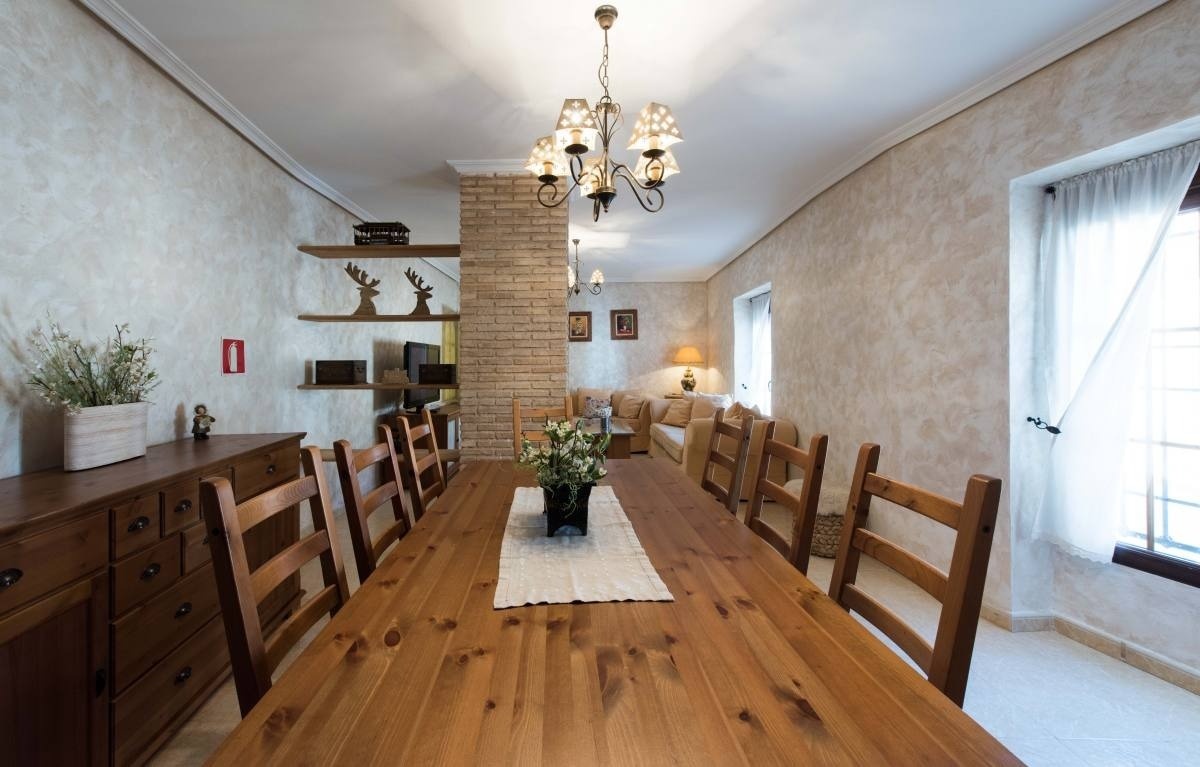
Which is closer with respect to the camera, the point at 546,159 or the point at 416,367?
the point at 546,159

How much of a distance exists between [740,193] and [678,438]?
257cm

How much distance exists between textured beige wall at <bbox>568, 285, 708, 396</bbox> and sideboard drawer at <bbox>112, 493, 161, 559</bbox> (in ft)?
20.6

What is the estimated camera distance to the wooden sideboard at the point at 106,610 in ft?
4.07

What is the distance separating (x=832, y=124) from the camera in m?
2.93

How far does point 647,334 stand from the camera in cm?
784

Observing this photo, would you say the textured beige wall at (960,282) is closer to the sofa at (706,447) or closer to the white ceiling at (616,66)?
the white ceiling at (616,66)

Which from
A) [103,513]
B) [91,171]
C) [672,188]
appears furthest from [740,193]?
[103,513]

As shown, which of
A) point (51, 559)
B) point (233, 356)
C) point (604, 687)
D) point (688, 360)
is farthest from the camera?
point (688, 360)

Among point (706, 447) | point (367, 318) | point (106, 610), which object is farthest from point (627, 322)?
point (106, 610)

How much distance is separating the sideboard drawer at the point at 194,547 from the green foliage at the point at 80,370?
1.81 ft

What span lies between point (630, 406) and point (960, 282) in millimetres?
4937

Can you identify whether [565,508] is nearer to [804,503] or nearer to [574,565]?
[574,565]

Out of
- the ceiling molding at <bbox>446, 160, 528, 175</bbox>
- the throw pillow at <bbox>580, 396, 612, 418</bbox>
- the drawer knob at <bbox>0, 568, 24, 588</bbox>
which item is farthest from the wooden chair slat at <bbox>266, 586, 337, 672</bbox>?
the throw pillow at <bbox>580, 396, 612, 418</bbox>

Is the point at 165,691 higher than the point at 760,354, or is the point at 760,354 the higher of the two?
the point at 760,354
